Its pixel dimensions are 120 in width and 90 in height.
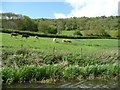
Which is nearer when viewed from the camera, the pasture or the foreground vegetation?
the foreground vegetation

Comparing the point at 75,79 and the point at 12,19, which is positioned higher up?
the point at 12,19

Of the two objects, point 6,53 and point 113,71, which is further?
point 6,53

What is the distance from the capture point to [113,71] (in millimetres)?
17547

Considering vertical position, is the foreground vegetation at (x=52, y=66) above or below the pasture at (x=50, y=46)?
below

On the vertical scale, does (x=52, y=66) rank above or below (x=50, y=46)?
below

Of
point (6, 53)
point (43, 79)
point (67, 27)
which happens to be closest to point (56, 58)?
point (6, 53)

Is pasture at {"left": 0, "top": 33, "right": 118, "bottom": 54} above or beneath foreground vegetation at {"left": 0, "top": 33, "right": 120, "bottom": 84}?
above

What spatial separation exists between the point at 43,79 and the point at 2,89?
2691 mm

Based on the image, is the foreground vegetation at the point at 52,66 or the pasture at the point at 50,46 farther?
the pasture at the point at 50,46

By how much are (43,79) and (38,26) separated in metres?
31.7

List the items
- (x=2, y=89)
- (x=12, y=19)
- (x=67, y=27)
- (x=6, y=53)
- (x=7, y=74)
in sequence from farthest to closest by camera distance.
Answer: (x=67, y=27), (x=12, y=19), (x=6, y=53), (x=7, y=74), (x=2, y=89)

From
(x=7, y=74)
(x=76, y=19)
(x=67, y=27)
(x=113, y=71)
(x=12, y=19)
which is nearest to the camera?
(x=7, y=74)

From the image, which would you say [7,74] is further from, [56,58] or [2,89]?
[56,58]

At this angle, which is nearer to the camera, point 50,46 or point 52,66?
point 52,66
